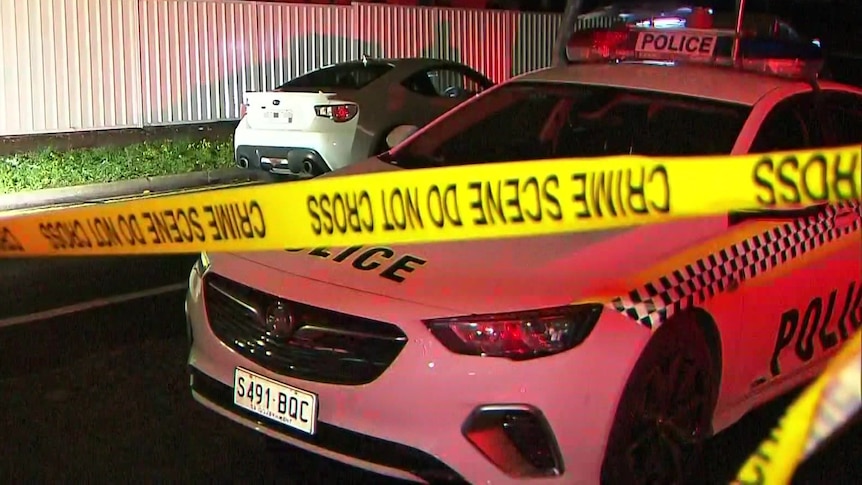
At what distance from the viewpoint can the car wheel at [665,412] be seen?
3531 millimetres

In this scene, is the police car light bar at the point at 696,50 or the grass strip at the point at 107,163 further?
the grass strip at the point at 107,163

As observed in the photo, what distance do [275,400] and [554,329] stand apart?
96 cm

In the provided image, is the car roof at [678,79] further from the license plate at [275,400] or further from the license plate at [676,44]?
the license plate at [275,400]

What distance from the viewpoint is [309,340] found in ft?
12.0

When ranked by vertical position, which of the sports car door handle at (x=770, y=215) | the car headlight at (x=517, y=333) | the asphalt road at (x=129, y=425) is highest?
the sports car door handle at (x=770, y=215)

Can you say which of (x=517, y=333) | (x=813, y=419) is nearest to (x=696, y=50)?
(x=517, y=333)

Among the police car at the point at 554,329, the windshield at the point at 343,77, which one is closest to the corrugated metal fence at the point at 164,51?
the windshield at the point at 343,77

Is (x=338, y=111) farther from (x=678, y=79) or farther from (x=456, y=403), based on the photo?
(x=456, y=403)

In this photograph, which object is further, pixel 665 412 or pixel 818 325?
pixel 818 325

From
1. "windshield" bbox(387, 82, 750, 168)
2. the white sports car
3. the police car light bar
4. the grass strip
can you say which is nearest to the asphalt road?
"windshield" bbox(387, 82, 750, 168)

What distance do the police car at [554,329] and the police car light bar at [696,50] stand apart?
68 cm

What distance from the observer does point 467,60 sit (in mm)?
18938

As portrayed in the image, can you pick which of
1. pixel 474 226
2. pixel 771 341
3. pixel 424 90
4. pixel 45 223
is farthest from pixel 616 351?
pixel 424 90

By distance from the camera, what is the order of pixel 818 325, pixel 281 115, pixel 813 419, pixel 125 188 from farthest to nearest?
pixel 125 188 < pixel 281 115 < pixel 818 325 < pixel 813 419
